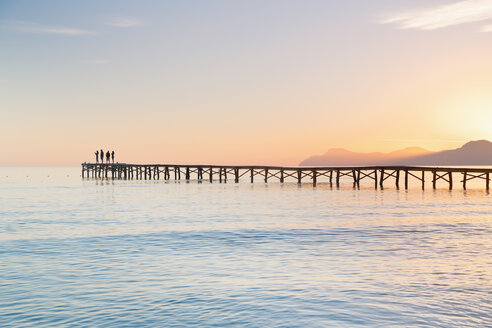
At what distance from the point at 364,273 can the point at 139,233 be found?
1231 cm

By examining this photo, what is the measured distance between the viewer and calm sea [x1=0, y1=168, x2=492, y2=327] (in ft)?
33.5

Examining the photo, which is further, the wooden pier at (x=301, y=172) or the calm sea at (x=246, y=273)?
the wooden pier at (x=301, y=172)

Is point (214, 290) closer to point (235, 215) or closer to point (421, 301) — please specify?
point (421, 301)

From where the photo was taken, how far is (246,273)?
14.2 m

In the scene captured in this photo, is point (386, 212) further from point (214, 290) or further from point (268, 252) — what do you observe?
point (214, 290)

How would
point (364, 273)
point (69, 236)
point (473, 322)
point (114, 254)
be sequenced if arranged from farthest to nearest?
point (69, 236) → point (114, 254) → point (364, 273) → point (473, 322)

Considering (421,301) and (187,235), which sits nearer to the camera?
(421,301)

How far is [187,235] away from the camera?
22828mm

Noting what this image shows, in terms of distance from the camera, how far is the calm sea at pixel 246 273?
10213 mm

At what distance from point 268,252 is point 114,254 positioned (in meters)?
5.20

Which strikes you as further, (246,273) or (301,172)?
(301,172)

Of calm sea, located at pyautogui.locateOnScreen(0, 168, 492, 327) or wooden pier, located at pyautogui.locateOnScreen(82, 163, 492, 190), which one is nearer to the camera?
calm sea, located at pyautogui.locateOnScreen(0, 168, 492, 327)

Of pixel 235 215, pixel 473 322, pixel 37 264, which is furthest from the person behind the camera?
pixel 235 215

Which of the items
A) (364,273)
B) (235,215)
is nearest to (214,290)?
(364,273)
